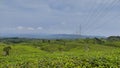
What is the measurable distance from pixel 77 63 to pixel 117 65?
7.47 feet

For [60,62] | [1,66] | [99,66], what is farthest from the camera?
[1,66]

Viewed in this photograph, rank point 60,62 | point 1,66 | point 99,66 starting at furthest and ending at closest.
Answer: point 1,66
point 60,62
point 99,66

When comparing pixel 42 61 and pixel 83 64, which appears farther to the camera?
pixel 42 61

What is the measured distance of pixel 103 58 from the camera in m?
15.0

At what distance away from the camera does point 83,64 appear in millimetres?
14406

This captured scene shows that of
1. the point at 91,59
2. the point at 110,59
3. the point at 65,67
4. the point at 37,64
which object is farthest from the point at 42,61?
the point at 110,59

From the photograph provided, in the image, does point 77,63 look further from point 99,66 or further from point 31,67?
point 31,67

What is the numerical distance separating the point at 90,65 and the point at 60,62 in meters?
1.77

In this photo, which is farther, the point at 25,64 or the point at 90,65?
the point at 25,64

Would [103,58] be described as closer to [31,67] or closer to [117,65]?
[117,65]

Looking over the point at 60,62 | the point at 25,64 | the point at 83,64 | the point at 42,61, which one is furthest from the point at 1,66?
the point at 83,64

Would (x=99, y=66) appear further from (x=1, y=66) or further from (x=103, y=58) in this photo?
(x=1, y=66)

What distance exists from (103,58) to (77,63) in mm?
1715

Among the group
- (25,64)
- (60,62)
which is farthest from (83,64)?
(25,64)
